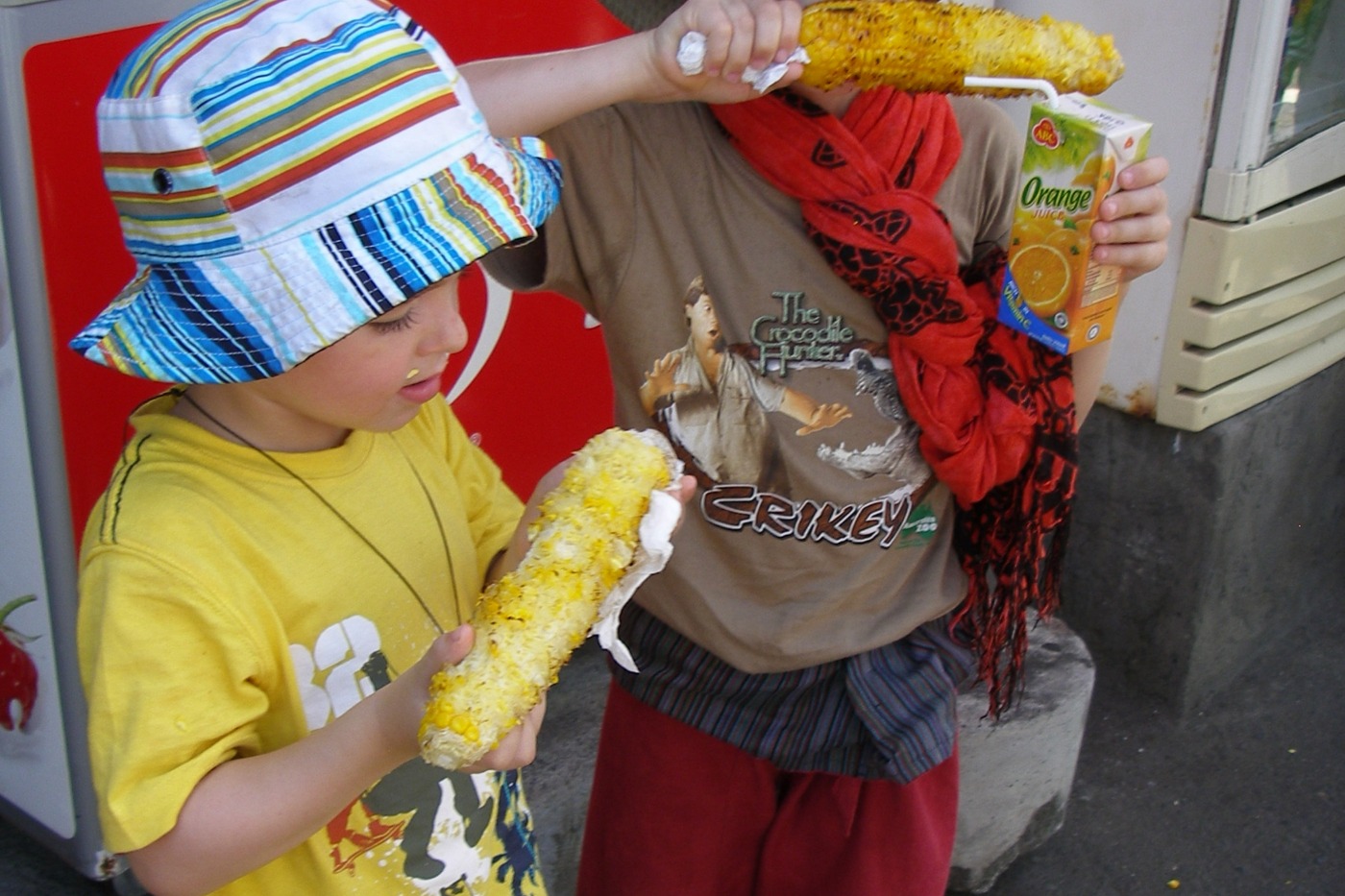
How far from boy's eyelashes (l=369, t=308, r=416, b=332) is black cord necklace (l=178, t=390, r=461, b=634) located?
215 millimetres

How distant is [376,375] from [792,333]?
25.2 inches

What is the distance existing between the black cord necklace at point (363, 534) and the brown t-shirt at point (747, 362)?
0.34 metres

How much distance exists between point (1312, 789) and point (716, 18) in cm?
282

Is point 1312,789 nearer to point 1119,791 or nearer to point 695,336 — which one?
point 1119,791

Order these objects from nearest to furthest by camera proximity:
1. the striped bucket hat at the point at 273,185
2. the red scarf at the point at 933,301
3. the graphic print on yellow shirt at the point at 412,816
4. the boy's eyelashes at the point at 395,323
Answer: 1. the striped bucket hat at the point at 273,185
2. the boy's eyelashes at the point at 395,323
3. the graphic print on yellow shirt at the point at 412,816
4. the red scarf at the point at 933,301

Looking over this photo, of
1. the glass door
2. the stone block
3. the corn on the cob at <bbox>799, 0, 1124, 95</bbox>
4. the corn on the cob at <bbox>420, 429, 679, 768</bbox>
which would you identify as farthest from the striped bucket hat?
the glass door

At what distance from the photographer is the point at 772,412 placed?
5.74 ft

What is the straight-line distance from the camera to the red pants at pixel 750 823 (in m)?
1.96

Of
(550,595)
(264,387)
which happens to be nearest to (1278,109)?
(550,595)

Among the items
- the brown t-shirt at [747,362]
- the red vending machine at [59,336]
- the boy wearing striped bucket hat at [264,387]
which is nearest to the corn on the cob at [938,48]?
the brown t-shirt at [747,362]

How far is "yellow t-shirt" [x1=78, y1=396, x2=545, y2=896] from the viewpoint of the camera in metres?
1.21

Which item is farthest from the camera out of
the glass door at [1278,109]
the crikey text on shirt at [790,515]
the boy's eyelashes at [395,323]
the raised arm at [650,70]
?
the glass door at [1278,109]

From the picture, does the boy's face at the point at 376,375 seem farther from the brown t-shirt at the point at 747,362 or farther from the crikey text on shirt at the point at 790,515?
the crikey text on shirt at the point at 790,515

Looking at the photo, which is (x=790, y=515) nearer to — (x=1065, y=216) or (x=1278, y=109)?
(x=1065, y=216)
